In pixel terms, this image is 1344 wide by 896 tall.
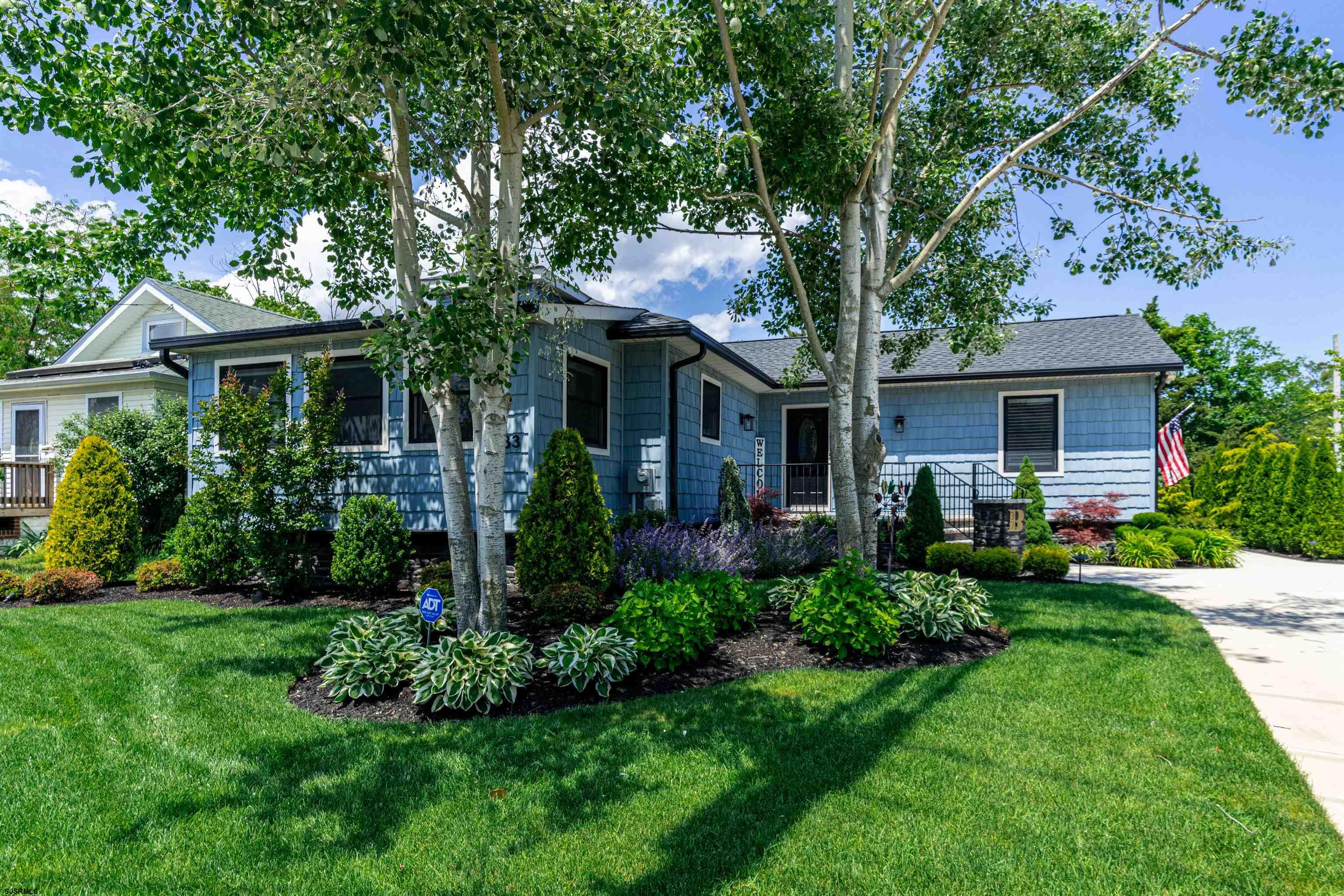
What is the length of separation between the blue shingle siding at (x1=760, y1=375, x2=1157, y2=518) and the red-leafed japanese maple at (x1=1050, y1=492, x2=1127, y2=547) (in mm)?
334

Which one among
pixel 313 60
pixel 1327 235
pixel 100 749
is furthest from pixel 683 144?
pixel 1327 235

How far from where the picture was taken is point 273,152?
3967mm

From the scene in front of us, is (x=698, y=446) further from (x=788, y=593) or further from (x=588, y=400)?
(x=788, y=593)

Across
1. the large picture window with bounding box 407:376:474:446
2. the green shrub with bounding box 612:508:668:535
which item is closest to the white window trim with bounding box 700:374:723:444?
the green shrub with bounding box 612:508:668:535

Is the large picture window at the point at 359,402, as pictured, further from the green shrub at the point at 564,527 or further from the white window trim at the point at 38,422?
the white window trim at the point at 38,422

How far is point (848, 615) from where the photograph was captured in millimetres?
5113

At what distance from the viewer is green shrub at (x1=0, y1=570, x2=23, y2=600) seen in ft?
25.5

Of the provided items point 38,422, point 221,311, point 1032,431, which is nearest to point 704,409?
point 1032,431

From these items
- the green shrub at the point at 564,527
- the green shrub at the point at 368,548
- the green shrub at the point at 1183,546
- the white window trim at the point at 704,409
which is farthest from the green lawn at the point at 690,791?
the white window trim at the point at 704,409

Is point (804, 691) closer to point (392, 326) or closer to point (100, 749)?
point (392, 326)

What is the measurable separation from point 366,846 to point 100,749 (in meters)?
1.84

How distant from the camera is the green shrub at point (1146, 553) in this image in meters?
10.4

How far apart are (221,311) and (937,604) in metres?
17.6

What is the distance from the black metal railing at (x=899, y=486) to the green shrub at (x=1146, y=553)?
2163 millimetres
